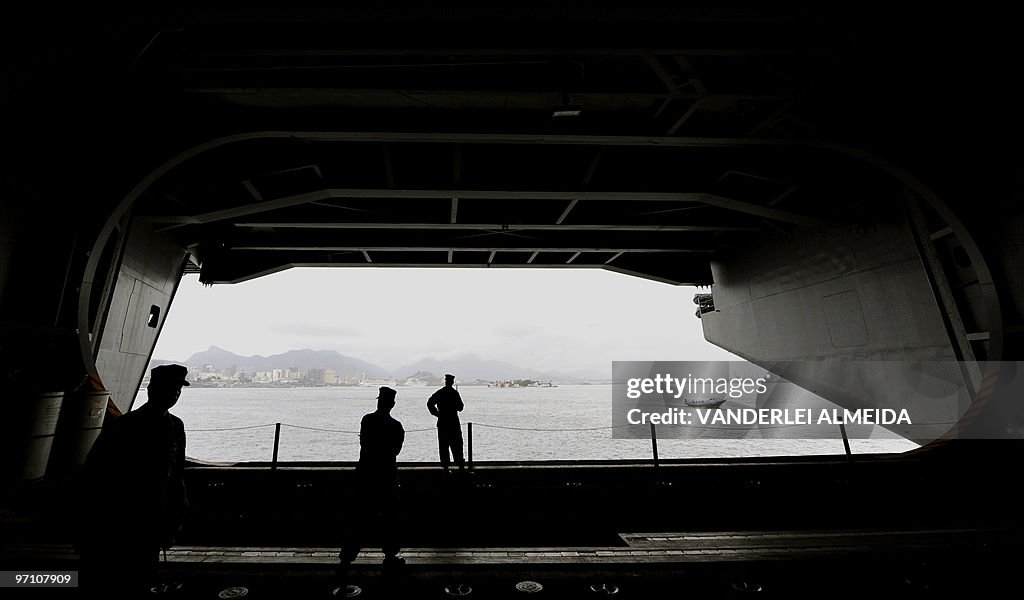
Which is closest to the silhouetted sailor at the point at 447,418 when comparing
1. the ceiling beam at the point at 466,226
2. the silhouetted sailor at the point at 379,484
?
the silhouetted sailor at the point at 379,484

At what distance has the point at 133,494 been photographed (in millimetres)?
2689

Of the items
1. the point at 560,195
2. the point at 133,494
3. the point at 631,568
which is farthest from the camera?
the point at 560,195

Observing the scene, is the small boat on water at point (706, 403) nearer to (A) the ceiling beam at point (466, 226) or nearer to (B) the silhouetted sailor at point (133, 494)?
(A) the ceiling beam at point (466, 226)

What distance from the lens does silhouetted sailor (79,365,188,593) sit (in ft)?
8.57

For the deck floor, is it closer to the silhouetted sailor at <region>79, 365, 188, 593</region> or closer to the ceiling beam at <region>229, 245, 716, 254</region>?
the silhouetted sailor at <region>79, 365, 188, 593</region>

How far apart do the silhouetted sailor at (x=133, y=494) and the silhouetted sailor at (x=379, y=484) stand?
156cm

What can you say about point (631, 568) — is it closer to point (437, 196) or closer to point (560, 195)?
point (560, 195)

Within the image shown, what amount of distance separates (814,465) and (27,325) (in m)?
13.4

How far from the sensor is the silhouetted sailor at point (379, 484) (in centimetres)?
415

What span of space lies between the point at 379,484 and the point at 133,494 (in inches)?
82.3

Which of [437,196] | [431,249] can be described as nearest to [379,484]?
[437,196]

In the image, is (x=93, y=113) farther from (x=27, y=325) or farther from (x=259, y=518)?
(x=259, y=518)

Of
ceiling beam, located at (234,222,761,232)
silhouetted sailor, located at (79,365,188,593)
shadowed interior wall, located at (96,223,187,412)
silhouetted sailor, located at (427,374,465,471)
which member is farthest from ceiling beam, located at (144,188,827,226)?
silhouetted sailor, located at (79,365,188,593)

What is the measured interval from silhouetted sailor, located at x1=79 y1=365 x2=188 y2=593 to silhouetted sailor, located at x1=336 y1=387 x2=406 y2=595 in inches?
61.3
